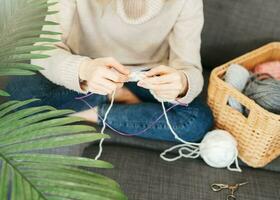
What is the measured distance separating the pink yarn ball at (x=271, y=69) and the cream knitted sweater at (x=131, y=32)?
232 millimetres

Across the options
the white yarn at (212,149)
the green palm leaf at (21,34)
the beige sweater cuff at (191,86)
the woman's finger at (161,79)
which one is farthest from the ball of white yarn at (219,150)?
the green palm leaf at (21,34)

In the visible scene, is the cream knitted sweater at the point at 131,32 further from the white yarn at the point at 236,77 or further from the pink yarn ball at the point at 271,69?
the pink yarn ball at the point at 271,69

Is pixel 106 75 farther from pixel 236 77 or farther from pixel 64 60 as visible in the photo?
pixel 236 77

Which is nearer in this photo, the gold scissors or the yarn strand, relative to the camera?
the gold scissors

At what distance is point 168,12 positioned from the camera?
1.04 m

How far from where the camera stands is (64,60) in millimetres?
928

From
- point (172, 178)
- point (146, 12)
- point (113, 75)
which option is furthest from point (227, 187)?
point (146, 12)

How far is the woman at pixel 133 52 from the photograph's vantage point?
100 centimetres

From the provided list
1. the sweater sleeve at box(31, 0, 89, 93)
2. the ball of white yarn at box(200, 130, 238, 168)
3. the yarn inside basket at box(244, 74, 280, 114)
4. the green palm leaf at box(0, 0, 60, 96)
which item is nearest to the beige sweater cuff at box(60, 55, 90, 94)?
the sweater sleeve at box(31, 0, 89, 93)

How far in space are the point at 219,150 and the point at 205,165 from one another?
0.06 meters

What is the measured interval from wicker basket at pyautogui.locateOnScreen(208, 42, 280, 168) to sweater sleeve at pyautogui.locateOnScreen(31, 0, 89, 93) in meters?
0.38

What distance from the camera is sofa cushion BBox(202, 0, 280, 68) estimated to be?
1.21 metres

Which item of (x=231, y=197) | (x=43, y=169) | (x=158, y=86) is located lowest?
(x=231, y=197)

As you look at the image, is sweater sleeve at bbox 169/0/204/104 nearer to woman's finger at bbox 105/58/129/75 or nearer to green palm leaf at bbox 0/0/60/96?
woman's finger at bbox 105/58/129/75
